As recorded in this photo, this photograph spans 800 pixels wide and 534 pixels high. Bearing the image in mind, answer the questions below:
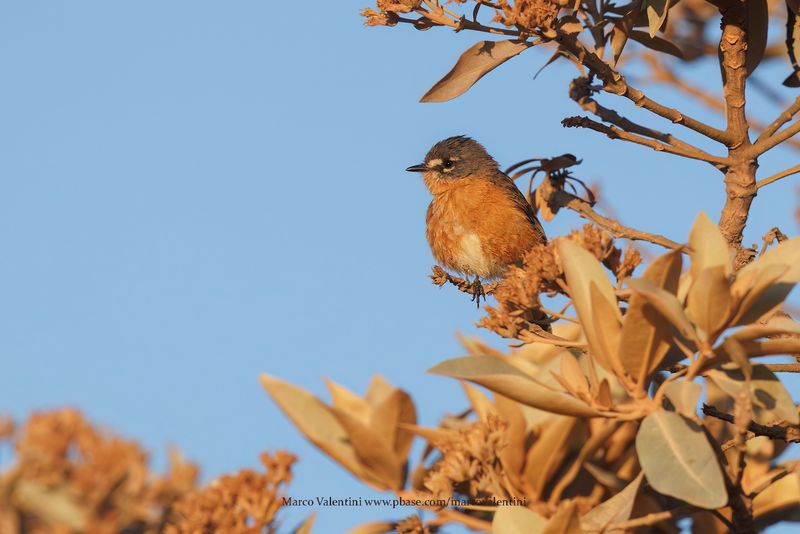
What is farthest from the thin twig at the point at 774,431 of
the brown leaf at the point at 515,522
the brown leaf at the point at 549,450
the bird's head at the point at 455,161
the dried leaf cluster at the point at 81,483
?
the bird's head at the point at 455,161

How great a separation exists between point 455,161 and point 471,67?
10.7ft

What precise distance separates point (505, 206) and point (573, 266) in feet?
11.2

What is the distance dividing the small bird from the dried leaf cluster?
2000mm

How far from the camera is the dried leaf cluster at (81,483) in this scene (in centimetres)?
→ 418

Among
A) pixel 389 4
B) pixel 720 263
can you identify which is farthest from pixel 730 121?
pixel 389 4

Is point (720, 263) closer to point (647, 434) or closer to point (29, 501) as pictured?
point (647, 434)

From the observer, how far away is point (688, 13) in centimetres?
536

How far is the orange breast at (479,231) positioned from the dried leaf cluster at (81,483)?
2.17m

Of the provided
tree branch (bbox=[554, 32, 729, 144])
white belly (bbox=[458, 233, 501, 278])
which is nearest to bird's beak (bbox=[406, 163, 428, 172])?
white belly (bbox=[458, 233, 501, 278])

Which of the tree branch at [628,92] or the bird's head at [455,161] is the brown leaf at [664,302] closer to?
the tree branch at [628,92]

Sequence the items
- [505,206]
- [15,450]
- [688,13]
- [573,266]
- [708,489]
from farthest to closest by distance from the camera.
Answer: [505,206], [688,13], [15,450], [573,266], [708,489]

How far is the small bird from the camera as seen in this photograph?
5.77 metres

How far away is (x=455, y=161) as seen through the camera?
6.70 m

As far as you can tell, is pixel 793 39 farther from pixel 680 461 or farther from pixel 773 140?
pixel 680 461
